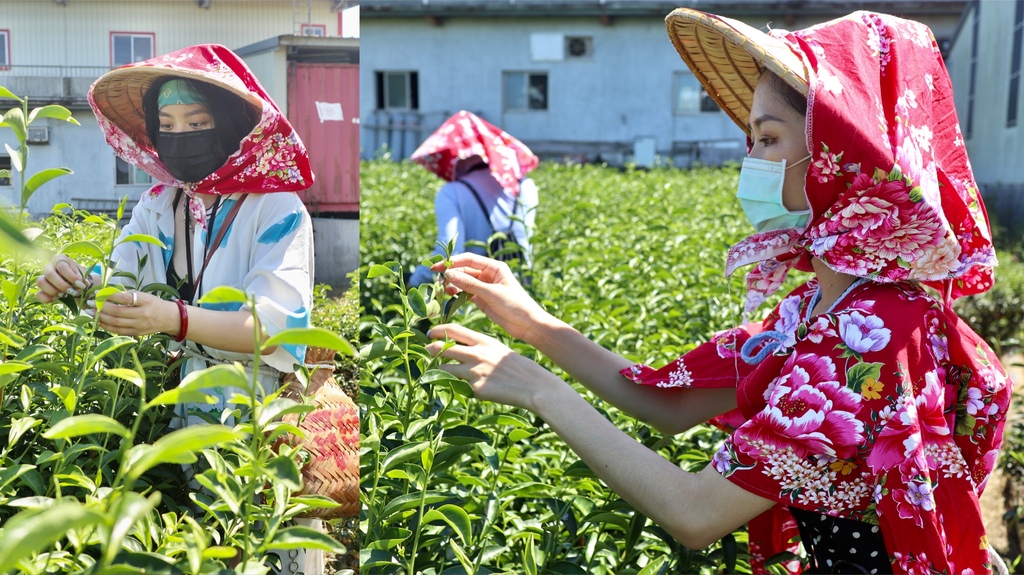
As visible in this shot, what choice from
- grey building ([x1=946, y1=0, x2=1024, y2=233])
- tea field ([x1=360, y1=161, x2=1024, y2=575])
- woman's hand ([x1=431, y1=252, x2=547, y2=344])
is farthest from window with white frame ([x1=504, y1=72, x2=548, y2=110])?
woman's hand ([x1=431, y1=252, x2=547, y2=344])

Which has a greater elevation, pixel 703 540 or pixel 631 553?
pixel 703 540

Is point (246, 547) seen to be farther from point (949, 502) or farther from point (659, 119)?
point (659, 119)

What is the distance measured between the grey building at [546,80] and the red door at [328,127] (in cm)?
1767

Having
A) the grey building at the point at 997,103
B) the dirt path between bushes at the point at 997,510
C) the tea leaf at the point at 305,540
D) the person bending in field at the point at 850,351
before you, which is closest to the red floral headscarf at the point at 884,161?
the person bending in field at the point at 850,351

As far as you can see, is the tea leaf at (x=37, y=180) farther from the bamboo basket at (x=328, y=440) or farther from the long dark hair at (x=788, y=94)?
the long dark hair at (x=788, y=94)

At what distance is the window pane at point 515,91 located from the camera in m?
19.8

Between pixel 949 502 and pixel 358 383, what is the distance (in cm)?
97

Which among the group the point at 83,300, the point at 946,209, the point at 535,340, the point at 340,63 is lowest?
the point at 535,340

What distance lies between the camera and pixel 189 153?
1.30 m

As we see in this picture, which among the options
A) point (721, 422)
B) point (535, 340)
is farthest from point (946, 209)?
point (535, 340)

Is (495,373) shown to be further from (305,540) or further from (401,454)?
(305,540)

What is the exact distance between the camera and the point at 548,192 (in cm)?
767

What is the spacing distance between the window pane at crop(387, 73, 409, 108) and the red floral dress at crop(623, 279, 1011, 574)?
18833 mm

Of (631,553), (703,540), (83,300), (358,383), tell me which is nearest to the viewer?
(83,300)
